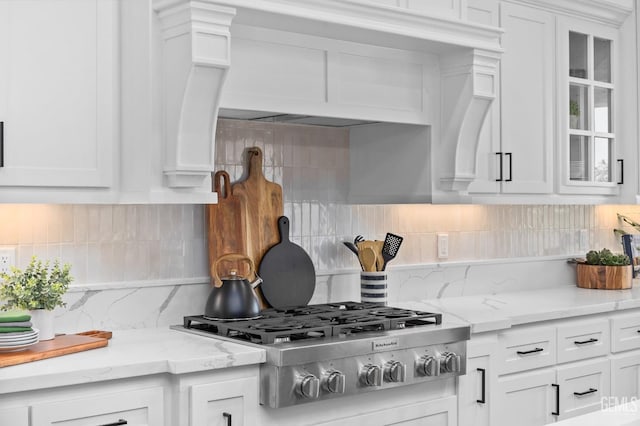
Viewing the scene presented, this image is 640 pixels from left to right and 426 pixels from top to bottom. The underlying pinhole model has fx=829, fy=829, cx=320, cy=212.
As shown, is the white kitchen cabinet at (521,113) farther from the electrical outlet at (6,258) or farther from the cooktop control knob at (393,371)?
the electrical outlet at (6,258)

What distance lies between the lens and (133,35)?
2.71 m

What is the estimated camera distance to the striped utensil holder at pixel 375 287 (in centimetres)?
346

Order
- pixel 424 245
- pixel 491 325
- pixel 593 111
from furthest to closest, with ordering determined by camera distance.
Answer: pixel 593 111, pixel 424 245, pixel 491 325

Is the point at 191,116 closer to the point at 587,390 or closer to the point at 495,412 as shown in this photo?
the point at 495,412

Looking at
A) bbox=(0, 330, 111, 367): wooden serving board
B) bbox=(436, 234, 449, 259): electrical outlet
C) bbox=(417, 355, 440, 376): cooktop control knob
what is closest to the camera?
bbox=(0, 330, 111, 367): wooden serving board

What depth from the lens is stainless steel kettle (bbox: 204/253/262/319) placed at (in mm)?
2953

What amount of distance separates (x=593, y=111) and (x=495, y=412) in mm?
1762

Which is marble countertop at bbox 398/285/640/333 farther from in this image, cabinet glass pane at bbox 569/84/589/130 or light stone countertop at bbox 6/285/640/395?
cabinet glass pane at bbox 569/84/589/130

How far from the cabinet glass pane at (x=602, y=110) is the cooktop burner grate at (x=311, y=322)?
157 centimetres

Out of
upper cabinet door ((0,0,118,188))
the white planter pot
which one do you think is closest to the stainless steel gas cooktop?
the white planter pot

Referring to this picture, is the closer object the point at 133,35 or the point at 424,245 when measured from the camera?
the point at 133,35

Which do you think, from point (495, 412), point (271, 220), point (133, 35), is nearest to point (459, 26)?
point (271, 220)

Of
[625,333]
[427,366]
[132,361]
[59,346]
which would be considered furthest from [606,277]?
[59,346]

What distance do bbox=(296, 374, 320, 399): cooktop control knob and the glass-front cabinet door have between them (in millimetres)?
1967
